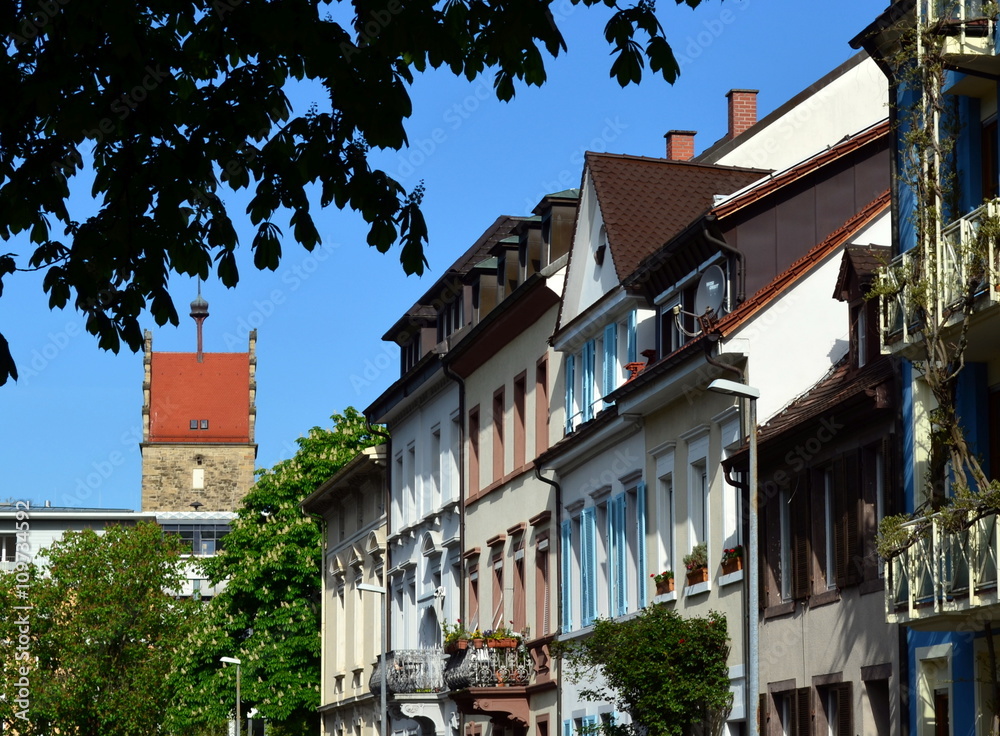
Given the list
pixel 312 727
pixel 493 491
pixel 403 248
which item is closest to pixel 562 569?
pixel 493 491

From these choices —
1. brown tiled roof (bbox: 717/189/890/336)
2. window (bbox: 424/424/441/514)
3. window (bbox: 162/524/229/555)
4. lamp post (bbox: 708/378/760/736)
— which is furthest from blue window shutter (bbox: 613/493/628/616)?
window (bbox: 162/524/229/555)

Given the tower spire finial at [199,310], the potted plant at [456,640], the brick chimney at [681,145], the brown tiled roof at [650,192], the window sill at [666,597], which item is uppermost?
the tower spire finial at [199,310]

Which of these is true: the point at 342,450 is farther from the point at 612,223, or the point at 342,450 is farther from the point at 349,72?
the point at 349,72

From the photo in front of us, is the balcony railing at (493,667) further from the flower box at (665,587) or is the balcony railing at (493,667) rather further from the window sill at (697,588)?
the window sill at (697,588)

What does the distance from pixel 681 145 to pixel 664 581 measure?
12.1 meters

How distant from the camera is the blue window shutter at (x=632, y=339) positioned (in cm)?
2850

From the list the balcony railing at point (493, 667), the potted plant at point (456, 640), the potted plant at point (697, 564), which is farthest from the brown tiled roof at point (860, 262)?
the potted plant at point (456, 640)

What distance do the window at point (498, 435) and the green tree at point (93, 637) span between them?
27285 millimetres

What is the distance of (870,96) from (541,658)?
37.7 feet

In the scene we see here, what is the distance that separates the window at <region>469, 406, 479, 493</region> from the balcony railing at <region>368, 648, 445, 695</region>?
363 centimetres

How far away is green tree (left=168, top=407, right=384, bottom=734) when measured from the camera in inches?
2299

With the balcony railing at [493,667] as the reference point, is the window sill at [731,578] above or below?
above

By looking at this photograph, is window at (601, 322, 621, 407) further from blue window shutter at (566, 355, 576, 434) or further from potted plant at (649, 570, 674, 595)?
potted plant at (649, 570, 674, 595)

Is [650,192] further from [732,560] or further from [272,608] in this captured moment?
[272,608]
